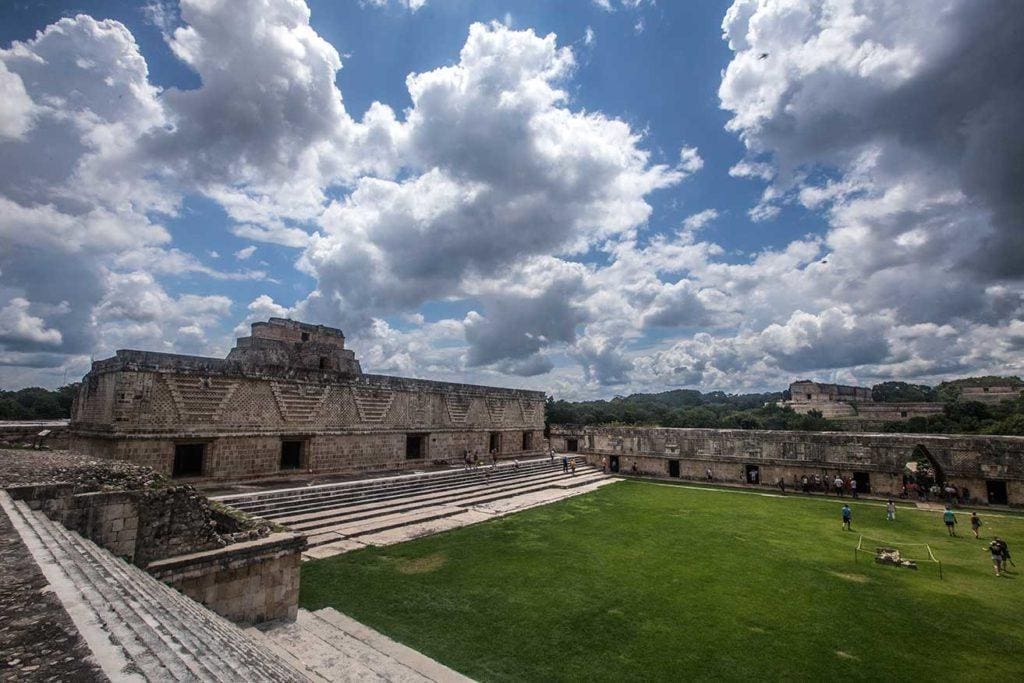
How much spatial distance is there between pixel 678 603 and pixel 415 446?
49.2ft

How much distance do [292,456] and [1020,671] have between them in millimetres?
17683

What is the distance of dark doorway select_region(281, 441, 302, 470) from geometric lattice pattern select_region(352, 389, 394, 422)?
8.46 feet

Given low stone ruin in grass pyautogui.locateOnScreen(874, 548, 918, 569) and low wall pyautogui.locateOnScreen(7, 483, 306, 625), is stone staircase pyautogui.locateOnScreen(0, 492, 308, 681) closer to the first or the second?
low wall pyautogui.locateOnScreen(7, 483, 306, 625)

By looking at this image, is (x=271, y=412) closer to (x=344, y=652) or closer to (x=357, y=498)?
(x=357, y=498)

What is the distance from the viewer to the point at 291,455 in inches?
641

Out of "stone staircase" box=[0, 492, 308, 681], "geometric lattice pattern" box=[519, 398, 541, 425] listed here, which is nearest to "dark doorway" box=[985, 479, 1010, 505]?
"geometric lattice pattern" box=[519, 398, 541, 425]

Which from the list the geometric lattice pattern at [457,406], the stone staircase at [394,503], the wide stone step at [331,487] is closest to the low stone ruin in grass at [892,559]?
the stone staircase at [394,503]

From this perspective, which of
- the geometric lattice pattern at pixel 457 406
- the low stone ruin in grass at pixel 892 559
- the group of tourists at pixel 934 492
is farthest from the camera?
the geometric lattice pattern at pixel 457 406

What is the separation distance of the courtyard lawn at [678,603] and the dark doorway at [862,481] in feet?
21.4

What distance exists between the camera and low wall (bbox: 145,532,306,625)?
6.18m

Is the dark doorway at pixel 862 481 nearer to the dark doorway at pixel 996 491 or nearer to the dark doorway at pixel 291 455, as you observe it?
the dark doorway at pixel 996 491

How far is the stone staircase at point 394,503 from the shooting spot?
11.2m

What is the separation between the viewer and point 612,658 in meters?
6.18

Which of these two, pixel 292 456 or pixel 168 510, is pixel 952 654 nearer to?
pixel 168 510
